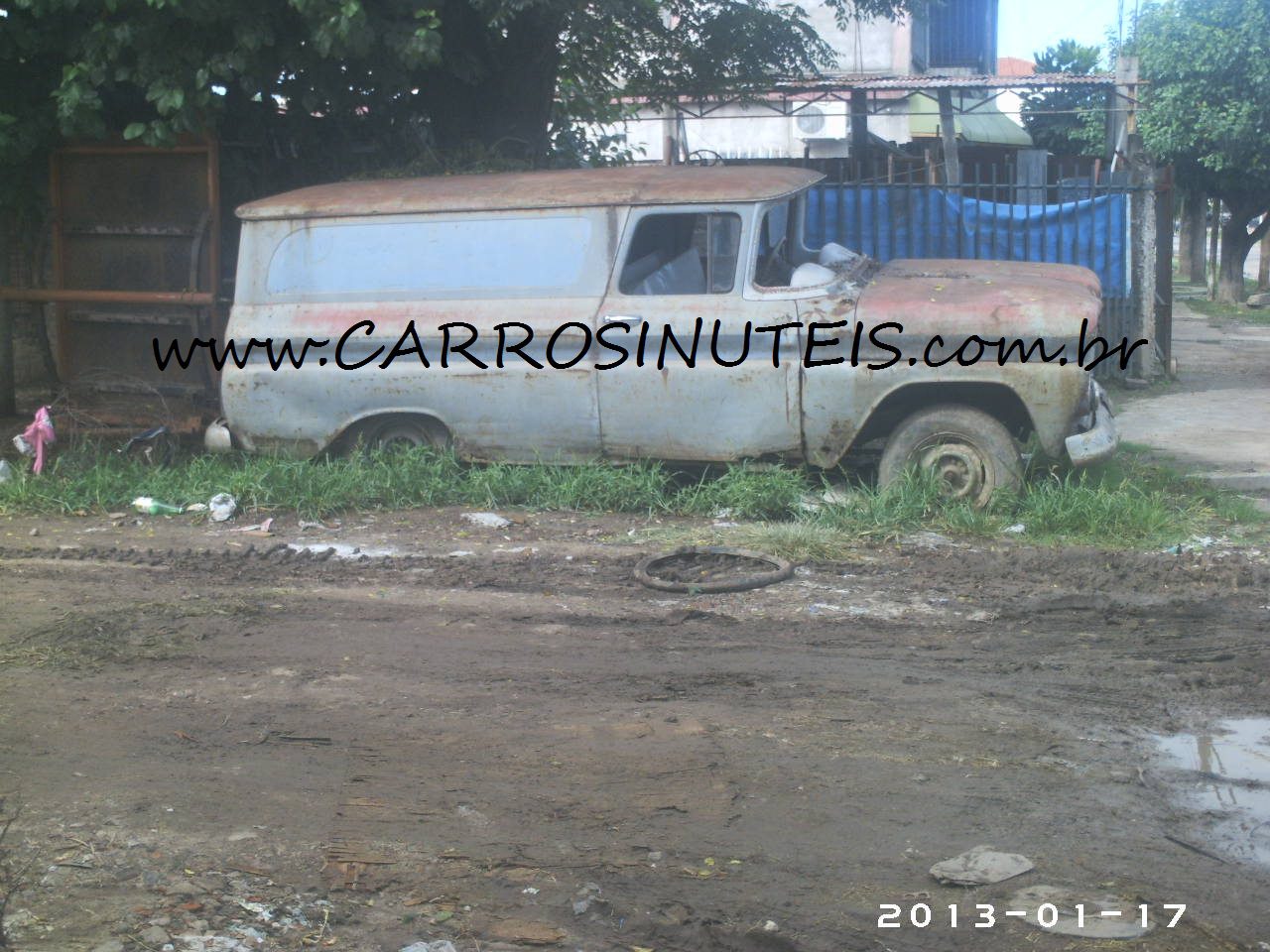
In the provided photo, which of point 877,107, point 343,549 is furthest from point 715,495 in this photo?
point 877,107

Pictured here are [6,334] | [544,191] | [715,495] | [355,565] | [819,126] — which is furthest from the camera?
[819,126]

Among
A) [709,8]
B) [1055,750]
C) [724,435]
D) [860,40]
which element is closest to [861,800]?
[1055,750]

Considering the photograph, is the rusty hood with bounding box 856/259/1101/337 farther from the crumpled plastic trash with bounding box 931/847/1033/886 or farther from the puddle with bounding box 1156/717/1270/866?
the crumpled plastic trash with bounding box 931/847/1033/886

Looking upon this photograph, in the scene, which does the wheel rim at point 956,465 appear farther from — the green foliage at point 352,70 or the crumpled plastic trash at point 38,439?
the crumpled plastic trash at point 38,439

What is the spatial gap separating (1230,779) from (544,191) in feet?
16.8

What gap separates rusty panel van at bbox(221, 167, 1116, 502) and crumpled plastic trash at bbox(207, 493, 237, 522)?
57cm

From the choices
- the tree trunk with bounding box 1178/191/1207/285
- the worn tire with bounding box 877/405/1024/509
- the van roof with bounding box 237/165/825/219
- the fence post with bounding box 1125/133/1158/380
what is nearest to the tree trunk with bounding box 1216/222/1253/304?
Answer: the tree trunk with bounding box 1178/191/1207/285

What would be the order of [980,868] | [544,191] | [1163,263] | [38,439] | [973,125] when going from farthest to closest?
[973,125] < [1163,263] < [38,439] < [544,191] < [980,868]

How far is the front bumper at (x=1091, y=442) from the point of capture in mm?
6949

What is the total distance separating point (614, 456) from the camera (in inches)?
305

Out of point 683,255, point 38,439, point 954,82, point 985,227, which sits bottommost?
point 38,439

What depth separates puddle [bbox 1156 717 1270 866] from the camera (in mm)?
3590

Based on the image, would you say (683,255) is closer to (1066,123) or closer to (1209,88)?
(1209,88)

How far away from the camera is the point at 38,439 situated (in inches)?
329
